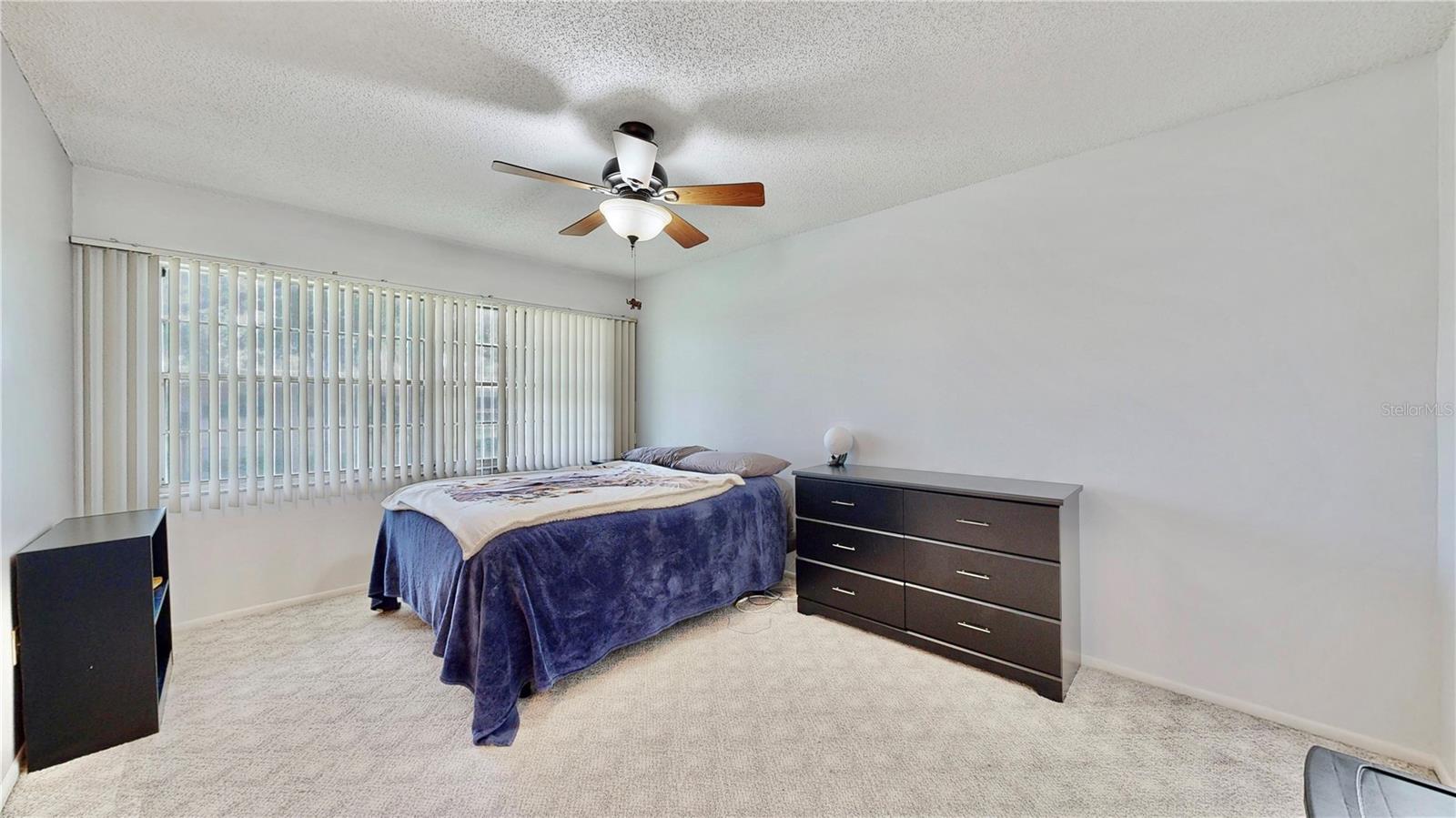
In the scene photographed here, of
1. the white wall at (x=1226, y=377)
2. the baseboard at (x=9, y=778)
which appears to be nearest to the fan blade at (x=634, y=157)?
the white wall at (x=1226, y=377)

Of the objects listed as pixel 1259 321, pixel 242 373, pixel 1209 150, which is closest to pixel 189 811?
pixel 242 373

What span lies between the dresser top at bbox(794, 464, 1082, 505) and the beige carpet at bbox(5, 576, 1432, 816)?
85 cm

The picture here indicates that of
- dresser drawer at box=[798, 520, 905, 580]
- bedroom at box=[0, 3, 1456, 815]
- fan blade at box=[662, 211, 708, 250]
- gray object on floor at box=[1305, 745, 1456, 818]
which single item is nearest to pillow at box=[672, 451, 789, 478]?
bedroom at box=[0, 3, 1456, 815]

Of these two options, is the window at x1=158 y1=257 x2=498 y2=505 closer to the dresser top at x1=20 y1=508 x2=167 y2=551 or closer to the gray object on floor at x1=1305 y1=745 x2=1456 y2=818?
the dresser top at x1=20 y1=508 x2=167 y2=551

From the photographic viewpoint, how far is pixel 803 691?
7.50ft

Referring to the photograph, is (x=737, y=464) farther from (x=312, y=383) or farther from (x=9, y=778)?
(x=9, y=778)

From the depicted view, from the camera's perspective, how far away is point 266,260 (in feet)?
10.3

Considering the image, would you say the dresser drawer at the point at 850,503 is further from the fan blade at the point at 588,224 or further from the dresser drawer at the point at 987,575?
the fan blade at the point at 588,224

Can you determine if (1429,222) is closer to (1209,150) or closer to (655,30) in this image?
(1209,150)

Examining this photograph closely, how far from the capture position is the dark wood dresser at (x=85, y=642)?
1.76m

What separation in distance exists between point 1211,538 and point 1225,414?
0.54m

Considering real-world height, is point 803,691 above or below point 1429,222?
below

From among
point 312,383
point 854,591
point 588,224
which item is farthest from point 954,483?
point 312,383

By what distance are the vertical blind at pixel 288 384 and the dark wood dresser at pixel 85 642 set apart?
1.04m
